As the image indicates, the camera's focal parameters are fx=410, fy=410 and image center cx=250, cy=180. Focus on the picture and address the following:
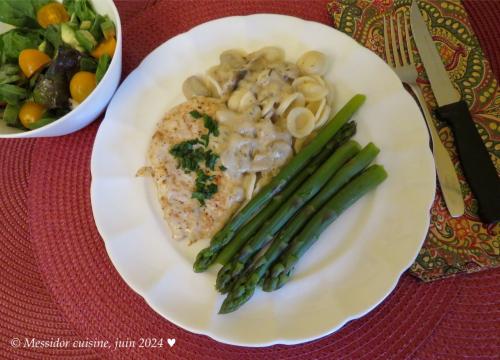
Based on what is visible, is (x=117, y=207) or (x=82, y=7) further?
(x=82, y=7)

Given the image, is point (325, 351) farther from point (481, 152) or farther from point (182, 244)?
point (481, 152)

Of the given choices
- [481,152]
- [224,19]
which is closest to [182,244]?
[224,19]

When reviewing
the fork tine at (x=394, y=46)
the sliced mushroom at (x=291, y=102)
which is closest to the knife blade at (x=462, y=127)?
the fork tine at (x=394, y=46)

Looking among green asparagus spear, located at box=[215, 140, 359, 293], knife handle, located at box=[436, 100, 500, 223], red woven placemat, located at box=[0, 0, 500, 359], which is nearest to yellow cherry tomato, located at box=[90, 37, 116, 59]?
red woven placemat, located at box=[0, 0, 500, 359]

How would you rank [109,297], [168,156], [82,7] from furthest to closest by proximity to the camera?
1. [82,7]
2. [168,156]
3. [109,297]

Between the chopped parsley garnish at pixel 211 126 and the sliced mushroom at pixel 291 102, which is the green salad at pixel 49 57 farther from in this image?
the sliced mushroom at pixel 291 102

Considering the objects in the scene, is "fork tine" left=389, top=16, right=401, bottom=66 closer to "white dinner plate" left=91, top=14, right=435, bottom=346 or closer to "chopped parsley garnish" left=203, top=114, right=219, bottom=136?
"white dinner plate" left=91, top=14, right=435, bottom=346

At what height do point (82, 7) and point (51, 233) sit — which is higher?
point (82, 7)
